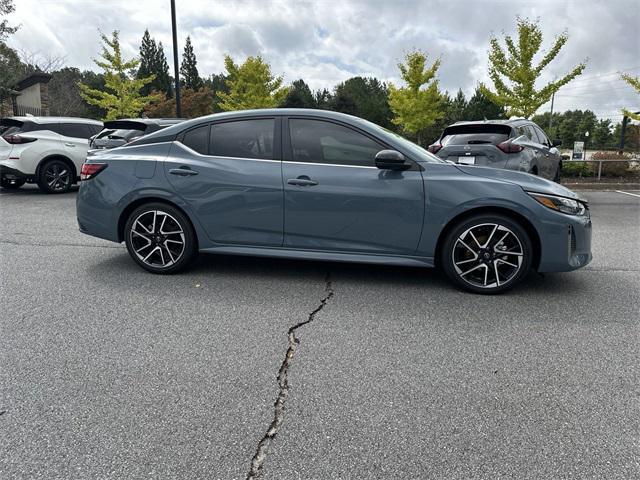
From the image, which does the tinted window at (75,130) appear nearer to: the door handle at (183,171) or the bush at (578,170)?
the door handle at (183,171)

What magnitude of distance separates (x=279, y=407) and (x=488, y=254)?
8.20 ft

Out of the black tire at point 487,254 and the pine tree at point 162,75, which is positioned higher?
the pine tree at point 162,75

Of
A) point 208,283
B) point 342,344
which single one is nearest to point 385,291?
point 342,344

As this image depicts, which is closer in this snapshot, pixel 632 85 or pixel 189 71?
pixel 632 85

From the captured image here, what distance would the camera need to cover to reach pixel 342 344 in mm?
3178

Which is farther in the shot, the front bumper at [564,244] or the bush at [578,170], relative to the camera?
the bush at [578,170]

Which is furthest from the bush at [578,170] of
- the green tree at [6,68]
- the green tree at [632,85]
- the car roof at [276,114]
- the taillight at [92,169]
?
the green tree at [6,68]

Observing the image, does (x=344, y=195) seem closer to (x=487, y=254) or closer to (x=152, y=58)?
(x=487, y=254)

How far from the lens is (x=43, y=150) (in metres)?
10.3

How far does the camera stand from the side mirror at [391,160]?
4160 mm

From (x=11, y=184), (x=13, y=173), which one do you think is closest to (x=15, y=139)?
(x=13, y=173)

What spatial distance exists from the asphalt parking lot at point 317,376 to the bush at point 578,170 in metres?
12.0

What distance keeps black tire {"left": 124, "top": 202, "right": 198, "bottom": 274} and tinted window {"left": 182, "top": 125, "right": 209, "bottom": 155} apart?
0.63m

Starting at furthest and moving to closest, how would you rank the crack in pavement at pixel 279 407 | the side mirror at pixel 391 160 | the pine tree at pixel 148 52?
the pine tree at pixel 148 52, the side mirror at pixel 391 160, the crack in pavement at pixel 279 407
